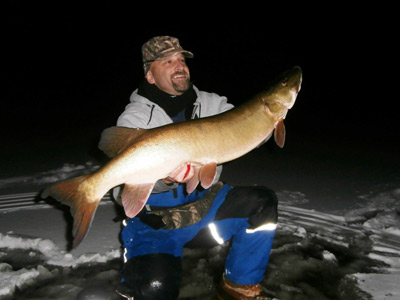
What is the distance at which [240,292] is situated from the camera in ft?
8.04

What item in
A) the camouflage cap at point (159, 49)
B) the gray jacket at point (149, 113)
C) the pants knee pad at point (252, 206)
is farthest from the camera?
the camouflage cap at point (159, 49)

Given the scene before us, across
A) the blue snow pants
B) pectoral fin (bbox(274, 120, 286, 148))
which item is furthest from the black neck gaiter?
pectoral fin (bbox(274, 120, 286, 148))

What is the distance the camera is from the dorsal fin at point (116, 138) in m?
2.30

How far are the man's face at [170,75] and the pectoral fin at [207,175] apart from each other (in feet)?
3.30

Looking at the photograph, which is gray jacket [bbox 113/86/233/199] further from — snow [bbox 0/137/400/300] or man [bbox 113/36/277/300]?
snow [bbox 0/137/400/300]

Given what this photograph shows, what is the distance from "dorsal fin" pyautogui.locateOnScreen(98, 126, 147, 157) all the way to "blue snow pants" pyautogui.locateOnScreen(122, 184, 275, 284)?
0.64 metres

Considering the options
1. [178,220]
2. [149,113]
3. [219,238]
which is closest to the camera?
[178,220]

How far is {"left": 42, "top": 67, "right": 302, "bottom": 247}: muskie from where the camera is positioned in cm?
213

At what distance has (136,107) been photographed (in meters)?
2.94

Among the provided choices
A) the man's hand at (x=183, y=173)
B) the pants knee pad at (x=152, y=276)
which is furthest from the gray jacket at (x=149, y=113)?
the pants knee pad at (x=152, y=276)

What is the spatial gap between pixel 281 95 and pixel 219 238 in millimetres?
1248

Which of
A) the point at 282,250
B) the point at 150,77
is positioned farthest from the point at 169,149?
the point at 282,250

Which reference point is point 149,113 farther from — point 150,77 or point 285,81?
point 285,81

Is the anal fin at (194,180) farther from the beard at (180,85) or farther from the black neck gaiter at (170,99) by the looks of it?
the beard at (180,85)
